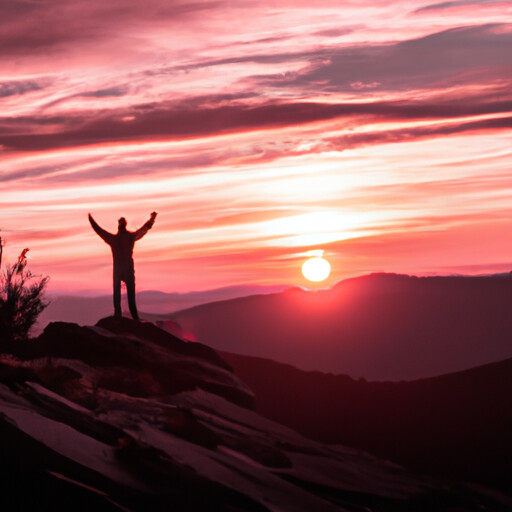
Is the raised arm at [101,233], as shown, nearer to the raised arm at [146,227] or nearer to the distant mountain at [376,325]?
the raised arm at [146,227]

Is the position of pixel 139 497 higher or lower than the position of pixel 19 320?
lower

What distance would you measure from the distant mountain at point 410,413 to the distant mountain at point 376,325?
10186 cm

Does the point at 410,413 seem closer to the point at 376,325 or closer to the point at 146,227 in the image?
the point at 146,227

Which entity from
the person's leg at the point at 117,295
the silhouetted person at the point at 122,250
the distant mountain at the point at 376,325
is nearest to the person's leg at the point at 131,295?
the silhouetted person at the point at 122,250

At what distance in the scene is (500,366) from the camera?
1396 inches

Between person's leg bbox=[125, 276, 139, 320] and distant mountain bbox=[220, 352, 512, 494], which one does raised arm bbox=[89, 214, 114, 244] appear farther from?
distant mountain bbox=[220, 352, 512, 494]

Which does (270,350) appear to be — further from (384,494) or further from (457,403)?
(384,494)

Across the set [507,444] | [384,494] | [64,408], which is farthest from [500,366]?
[64,408]

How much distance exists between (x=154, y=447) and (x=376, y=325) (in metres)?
158

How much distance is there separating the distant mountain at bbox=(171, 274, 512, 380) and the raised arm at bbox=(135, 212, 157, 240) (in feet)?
346

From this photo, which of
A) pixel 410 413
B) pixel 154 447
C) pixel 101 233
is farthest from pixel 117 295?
pixel 154 447

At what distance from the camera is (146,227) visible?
106 ft

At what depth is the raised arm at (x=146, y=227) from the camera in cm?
3225

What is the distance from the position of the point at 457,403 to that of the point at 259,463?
489 inches
